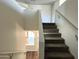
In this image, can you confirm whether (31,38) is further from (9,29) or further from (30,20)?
(9,29)

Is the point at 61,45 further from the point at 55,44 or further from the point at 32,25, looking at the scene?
the point at 32,25

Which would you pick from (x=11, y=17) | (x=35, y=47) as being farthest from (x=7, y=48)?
(x=35, y=47)

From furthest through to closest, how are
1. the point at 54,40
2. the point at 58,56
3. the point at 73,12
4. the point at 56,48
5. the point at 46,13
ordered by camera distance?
the point at 46,13 → the point at 54,40 → the point at 56,48 → the point at 73,12 → the point at 58,56

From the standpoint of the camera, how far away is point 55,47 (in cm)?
513

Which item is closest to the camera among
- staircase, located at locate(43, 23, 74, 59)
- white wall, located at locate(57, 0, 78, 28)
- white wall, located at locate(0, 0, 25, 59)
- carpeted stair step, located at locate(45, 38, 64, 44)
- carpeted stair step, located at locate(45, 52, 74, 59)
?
white wall, located at locate(57, 0, 78, 28)

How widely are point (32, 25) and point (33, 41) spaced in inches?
105

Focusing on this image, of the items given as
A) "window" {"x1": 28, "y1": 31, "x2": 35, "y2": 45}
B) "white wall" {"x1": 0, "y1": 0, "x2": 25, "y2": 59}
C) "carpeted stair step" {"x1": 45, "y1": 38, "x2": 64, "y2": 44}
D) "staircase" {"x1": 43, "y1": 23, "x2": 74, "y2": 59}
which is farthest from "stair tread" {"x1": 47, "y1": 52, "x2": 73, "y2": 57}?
"window" {"x1": 28, "y1": 31, "x2": 35, "y2": 45}

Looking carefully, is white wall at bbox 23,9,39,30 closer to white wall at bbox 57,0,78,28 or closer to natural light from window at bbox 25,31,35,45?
white wall at bbox 57,0,78,28

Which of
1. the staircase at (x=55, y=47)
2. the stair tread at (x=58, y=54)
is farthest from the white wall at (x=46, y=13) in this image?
the stair tread at (x=58, y=54)

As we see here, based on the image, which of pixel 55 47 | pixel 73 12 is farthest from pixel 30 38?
pixel 73 12

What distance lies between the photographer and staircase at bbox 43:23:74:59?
15.2ft

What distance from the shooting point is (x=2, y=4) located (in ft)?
16.3

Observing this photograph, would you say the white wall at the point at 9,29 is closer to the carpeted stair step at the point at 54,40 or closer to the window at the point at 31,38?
the carpeted stair step at the point at 54,40

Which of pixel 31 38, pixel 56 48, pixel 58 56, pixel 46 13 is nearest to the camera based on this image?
pixel 58 56
